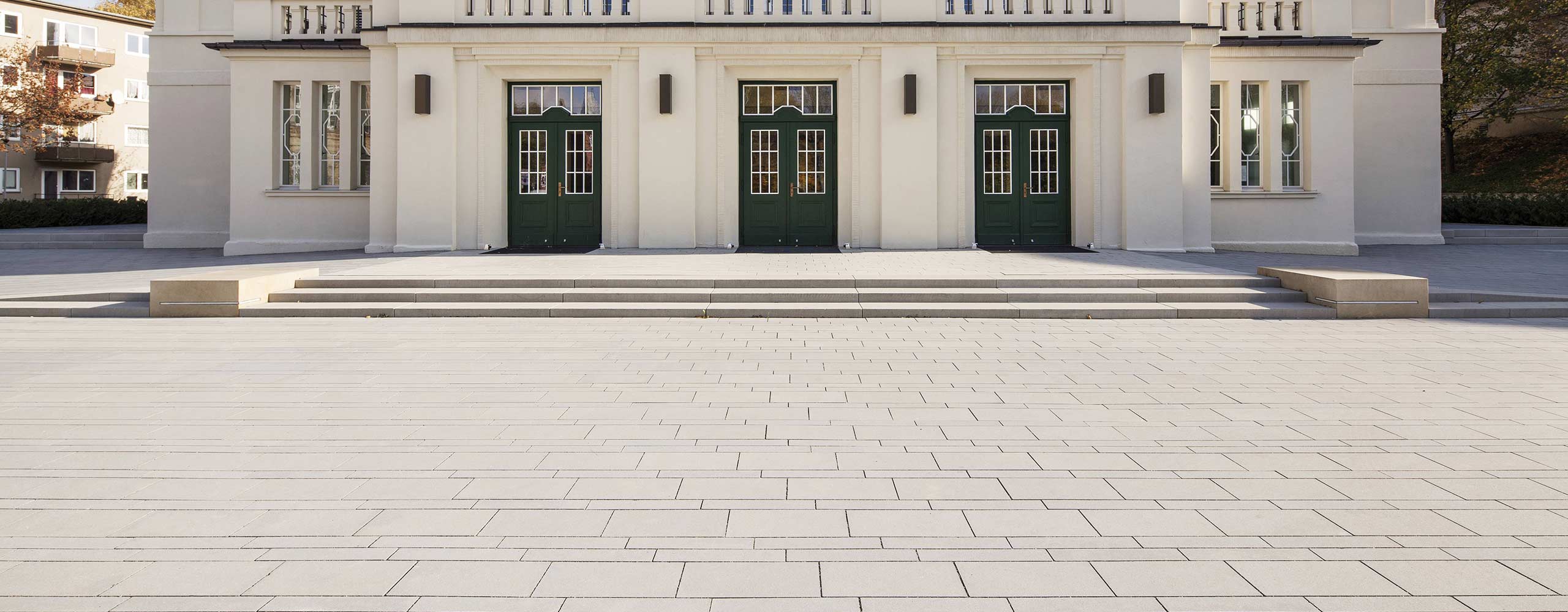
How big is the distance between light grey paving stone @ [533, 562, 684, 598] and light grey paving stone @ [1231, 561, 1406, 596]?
6.50ft

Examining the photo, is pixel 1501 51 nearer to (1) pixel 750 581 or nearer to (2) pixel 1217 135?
(2) pixel 1217 135

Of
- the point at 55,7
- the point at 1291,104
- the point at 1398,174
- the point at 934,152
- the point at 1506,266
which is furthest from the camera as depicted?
the point at 55,7

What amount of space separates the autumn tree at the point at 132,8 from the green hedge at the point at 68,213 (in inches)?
1124

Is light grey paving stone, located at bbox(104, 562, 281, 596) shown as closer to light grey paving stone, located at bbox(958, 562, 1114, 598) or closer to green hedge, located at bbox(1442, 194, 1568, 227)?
light grey paving stone, located at bbox(958, 562, 1114, 598)

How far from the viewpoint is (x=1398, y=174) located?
2270 centimetres

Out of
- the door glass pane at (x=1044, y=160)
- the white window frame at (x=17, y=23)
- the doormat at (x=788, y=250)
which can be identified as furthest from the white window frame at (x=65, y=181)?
the door glass pane at (x=1044, y=160)

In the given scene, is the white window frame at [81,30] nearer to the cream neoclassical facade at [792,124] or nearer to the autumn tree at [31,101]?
the autumn tree at [31,101]

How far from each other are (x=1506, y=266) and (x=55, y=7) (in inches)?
2410

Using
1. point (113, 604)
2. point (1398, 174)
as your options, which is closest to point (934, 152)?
point (1398, 174)

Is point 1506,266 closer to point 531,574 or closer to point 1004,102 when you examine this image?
point 1004,102

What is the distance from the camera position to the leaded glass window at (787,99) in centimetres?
1973

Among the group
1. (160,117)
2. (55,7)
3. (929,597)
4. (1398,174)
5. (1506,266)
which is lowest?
(929,597)

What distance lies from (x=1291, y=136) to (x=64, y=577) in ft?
70.8

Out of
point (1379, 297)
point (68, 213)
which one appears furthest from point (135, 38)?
point (1379, 297)
